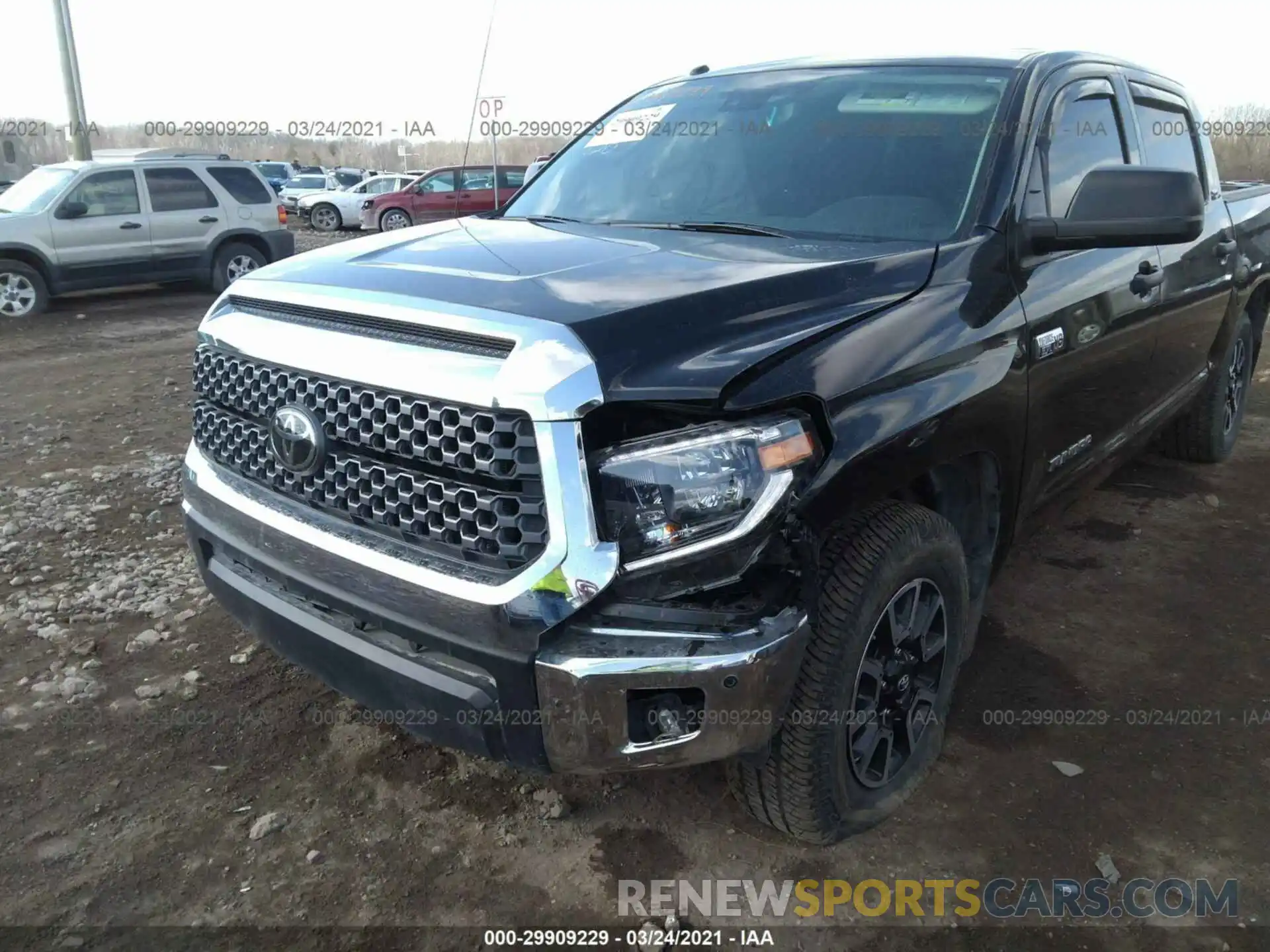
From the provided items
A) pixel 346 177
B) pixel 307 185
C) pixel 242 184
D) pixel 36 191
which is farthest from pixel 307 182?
pixel 36 191

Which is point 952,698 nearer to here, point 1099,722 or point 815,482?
point 1099,722

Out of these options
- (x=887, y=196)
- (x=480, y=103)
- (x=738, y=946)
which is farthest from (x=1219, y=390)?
(x=480, y=103)

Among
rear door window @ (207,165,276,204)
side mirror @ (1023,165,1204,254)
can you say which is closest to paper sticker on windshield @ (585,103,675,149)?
side mirror @ (1023,165,1204,254)

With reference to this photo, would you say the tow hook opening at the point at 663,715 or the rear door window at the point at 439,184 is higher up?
the rear door window at the point at 439,184

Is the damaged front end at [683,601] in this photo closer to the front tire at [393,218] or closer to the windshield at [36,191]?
the windshield at [36,191]

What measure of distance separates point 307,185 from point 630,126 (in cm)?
2842

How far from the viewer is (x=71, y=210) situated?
10.7m

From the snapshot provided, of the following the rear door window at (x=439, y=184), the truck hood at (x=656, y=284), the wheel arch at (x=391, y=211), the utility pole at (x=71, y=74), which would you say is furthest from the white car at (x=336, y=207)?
the truck hood at (x=656, y=284)

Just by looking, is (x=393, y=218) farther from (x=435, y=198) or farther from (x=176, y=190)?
(x=176, y=190)

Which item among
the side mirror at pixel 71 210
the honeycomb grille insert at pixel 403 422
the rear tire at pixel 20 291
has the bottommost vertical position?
the honeycomb grille insert at pixel 403 422

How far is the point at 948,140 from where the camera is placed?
290 centimetres

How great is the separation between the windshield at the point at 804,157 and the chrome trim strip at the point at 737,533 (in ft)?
3.73

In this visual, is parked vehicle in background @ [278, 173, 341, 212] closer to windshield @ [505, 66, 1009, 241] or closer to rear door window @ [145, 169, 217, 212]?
rear door window @ [145, 169, 217, 212]

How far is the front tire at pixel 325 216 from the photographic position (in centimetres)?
2352
